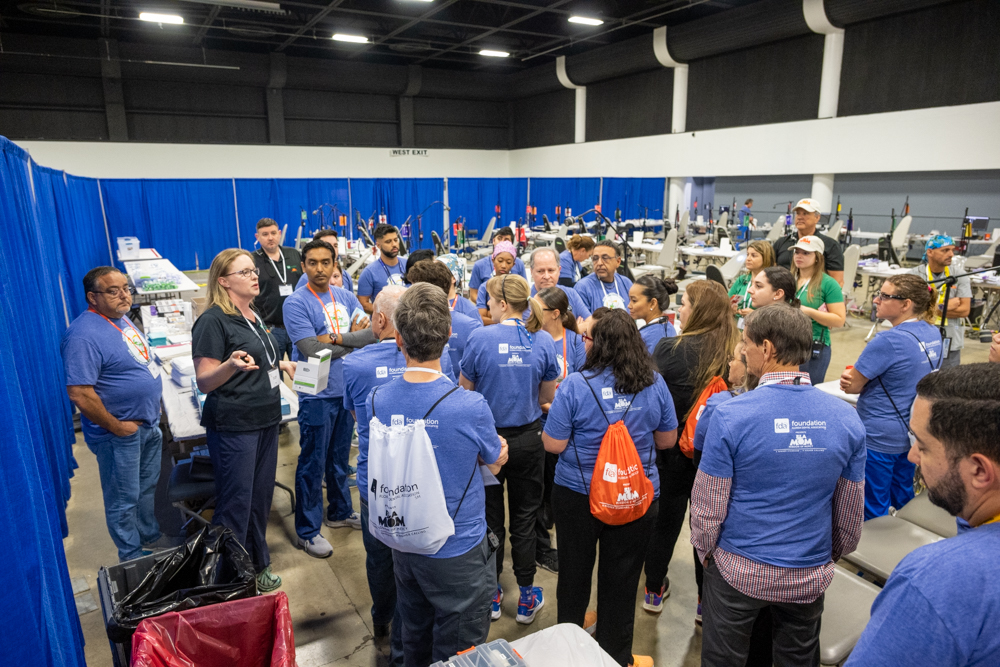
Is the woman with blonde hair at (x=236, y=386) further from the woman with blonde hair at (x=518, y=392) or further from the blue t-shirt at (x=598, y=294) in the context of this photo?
the blue t-shirt at (x=598, y=294)

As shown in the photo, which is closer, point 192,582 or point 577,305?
point 192,582

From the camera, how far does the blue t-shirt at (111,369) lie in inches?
99.7

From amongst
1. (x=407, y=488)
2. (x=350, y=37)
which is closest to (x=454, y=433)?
(x=407, y=488)

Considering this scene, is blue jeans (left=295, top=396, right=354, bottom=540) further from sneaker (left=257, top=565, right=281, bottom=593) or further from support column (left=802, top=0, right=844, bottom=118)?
support column (left=802, top=0, right=844, bottom=118)

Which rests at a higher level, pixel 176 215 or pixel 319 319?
pixel 176 215

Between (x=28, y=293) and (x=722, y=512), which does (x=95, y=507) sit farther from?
(x=722, y=512)

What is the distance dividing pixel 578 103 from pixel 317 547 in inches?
623

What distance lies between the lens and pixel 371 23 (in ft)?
40.4

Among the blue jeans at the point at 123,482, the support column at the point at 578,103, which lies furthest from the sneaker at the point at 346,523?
A: the support column at the point at 578,103

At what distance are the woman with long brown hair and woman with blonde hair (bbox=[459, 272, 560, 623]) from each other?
51 centimetres

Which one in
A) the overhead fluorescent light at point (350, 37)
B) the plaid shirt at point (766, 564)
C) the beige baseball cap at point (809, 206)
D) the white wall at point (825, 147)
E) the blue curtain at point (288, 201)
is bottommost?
the plaid shirt at point (766, 564)

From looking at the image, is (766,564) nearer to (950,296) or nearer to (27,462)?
(27,462)

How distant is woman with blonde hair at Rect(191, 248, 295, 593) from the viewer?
2.35 metres

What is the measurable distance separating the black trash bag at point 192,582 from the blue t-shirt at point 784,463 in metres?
1.62
